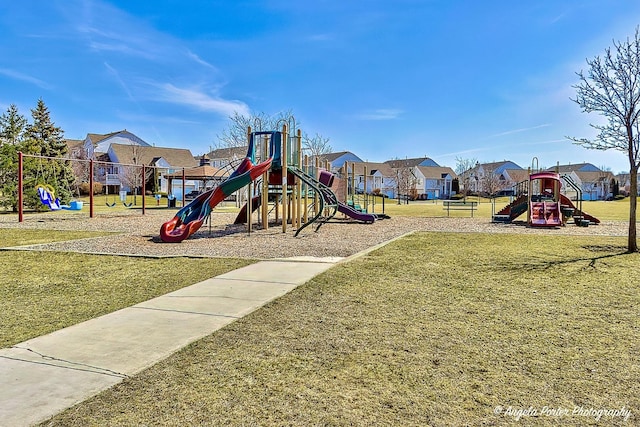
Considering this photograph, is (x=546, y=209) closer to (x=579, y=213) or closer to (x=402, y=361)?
(x=579, y=213)

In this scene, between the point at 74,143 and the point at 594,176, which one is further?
the point at 594,176

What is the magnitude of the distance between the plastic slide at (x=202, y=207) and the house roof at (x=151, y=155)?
2090 inches

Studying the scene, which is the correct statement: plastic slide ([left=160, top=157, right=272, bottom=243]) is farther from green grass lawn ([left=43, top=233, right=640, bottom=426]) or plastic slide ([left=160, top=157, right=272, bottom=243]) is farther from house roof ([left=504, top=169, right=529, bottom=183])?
house roof ([left=504, top=169, right=529, bottom=183])

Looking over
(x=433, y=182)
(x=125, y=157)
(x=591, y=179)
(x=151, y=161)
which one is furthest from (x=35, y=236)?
(x=591, y=179)

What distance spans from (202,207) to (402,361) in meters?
11.1

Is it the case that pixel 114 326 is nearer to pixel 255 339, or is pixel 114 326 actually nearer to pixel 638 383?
pixel 255 339

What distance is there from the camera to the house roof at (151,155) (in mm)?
63781

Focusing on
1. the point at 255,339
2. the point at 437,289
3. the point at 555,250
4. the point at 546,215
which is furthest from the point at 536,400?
the point at 546,215

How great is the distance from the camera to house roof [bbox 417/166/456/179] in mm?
81375

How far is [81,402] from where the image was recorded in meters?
3.05

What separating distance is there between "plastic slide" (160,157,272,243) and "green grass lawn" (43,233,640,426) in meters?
7.17

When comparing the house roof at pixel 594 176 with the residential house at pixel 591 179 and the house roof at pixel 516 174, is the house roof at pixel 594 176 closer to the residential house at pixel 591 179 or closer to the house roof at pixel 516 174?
the residential house at pixel 591 179

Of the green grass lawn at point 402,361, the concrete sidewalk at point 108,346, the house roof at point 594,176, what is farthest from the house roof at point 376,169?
the concrete sidewalk at point 108,346

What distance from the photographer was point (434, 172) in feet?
272
